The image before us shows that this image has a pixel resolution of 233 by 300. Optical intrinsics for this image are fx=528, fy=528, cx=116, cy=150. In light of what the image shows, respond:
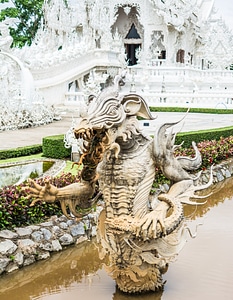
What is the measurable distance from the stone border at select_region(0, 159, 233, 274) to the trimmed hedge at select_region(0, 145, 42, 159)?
3487mm

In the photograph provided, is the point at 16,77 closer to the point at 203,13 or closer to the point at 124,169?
the point at 124,169

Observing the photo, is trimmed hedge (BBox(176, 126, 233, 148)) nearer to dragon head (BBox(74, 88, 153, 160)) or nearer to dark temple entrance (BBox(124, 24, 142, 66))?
dragon head (BBox(74, 88, 153, 160))

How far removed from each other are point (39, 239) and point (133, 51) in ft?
89.1

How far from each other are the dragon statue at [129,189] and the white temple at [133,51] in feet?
43.4

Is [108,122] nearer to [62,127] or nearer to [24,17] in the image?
[62,127]

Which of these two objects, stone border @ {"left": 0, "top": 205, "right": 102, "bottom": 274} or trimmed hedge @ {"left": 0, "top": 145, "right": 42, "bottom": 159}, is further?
trimmed hedge @ {"left": 0, "top": 145, "right": 42, "bottom": 159}

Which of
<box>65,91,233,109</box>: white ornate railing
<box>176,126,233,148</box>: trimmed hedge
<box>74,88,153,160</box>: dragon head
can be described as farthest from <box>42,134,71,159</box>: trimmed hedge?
<box>65,91,233,109</box>: white ornate railing

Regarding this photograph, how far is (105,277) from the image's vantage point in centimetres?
479

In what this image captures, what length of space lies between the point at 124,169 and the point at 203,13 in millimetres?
32344

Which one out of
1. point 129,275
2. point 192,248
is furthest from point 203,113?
point 129,275

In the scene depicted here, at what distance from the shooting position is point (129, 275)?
4.05m

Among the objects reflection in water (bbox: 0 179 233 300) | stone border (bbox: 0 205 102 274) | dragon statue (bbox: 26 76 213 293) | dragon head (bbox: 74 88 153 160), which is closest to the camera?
dragon head (bbox: 74 88 153 160)

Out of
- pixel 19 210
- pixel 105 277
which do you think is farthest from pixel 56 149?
pixel 105 277

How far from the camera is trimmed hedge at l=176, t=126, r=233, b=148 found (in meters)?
9.65
